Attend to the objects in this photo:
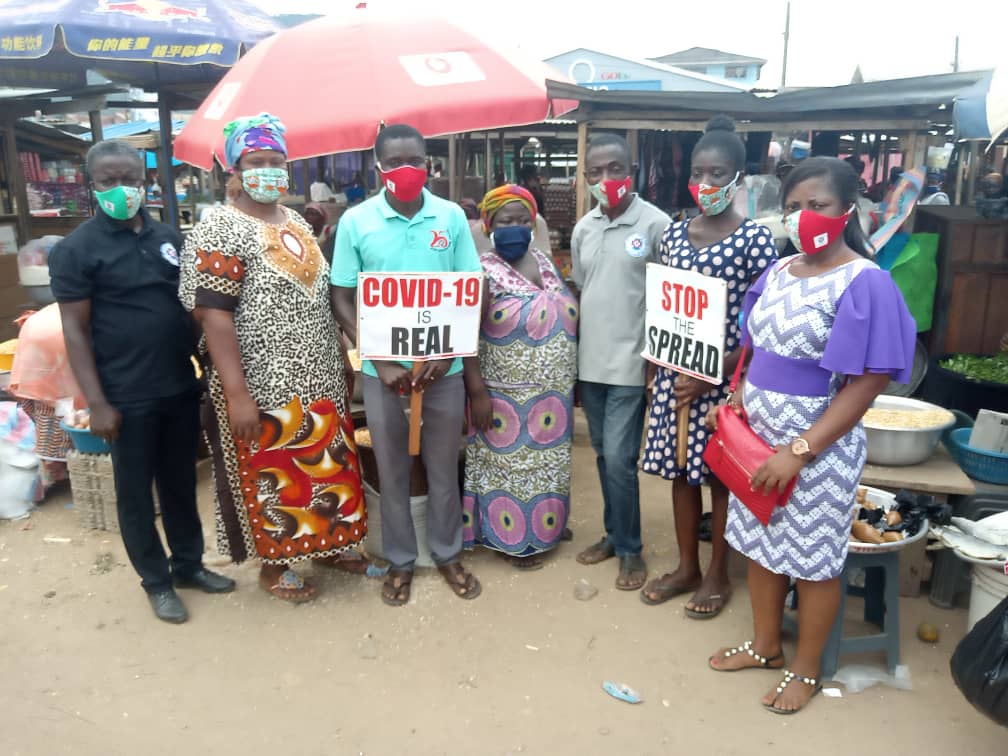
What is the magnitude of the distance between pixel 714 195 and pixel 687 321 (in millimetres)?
509

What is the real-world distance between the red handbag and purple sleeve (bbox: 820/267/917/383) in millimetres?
393

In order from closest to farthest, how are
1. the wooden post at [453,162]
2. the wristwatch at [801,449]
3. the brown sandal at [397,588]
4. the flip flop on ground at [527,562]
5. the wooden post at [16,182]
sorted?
1. the wristwatch at [801,449]
2. the brown sandal at [397,588]
3. the flip flop on ground at [527,562]
4. the wooden post at [453,162]
5. the wooden post at [16,182]

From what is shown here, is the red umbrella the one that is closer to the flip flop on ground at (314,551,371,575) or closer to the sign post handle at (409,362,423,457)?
the sign post handle at (409,362,423,457)

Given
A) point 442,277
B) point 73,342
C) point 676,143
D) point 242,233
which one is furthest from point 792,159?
point 73,342

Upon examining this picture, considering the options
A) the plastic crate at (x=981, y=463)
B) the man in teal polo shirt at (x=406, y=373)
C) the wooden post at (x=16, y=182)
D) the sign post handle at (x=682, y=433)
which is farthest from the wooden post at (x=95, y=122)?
the plastic crate at (x=981, y=463)

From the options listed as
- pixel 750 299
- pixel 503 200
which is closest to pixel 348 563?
pixel 503 200

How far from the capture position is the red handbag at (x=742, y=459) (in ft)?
8.77

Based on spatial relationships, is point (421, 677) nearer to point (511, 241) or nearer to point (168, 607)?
point (168, 607)

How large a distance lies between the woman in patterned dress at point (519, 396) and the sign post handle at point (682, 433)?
2.06ft

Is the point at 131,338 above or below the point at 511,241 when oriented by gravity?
below

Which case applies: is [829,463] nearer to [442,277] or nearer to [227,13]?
[442,277]

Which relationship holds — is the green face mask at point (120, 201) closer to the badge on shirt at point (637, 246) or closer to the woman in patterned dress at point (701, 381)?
the badge on shirt at point (637, 246)


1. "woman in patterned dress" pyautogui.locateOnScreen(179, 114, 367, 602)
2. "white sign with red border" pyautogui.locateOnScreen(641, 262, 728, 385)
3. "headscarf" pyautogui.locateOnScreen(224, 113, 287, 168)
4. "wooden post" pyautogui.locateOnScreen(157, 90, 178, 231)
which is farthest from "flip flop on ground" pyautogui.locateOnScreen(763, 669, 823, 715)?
"wooden post" pyautogui.locateOnScreen(157, 90, 178, 231)

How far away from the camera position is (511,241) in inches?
140
